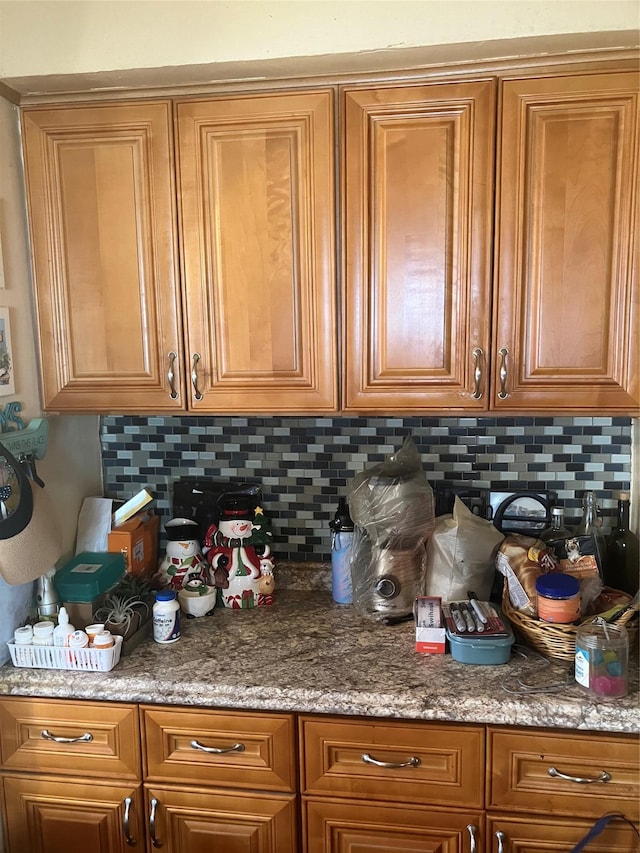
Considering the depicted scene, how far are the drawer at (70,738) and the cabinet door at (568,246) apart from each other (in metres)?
1.20

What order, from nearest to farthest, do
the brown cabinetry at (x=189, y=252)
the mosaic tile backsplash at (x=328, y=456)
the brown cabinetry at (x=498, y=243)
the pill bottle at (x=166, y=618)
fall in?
the brown cabinetry at (x=498, y=243), the brown cabinetry at (x=189, y=252), the pill bottle at (x=166, y=618), the mosaic tile backsplash at (x=328, y=456)

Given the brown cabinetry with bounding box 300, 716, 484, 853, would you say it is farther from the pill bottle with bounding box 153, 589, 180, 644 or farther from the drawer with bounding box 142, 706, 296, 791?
the pill bottle with bounding box 153, 589, 180, 644

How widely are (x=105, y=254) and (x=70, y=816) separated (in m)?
1.40

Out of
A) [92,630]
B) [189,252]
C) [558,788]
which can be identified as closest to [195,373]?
[189,252]

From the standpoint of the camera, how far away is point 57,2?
5.04ft

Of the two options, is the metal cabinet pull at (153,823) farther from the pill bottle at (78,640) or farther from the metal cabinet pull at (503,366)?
the metal cabinet pull at (503,366)

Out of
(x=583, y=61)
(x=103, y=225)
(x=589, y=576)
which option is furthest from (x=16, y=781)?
(x=583, y=61)

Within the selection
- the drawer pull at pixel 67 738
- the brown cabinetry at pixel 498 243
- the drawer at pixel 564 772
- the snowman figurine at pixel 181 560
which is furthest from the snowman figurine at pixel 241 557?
the drawer at pixel 564 772

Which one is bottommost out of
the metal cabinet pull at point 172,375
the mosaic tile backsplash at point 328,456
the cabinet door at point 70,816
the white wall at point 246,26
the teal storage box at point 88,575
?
the cabinet door at point 70,816

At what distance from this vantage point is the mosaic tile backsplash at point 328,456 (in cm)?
186

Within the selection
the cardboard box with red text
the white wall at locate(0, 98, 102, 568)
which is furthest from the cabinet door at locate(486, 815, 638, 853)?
the white wall at locate(0, 98, 102, 568)

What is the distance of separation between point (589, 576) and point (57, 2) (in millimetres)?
1893

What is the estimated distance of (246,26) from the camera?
147 centimetres

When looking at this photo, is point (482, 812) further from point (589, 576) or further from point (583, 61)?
point (583, 61)
